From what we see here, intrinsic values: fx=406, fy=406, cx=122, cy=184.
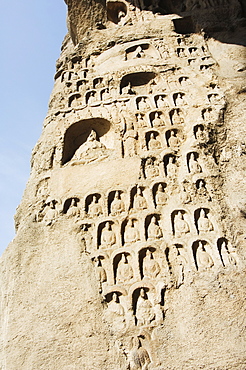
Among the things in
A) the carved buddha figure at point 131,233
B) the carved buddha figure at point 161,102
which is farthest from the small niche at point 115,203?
the carved buddha figure at point 161,102

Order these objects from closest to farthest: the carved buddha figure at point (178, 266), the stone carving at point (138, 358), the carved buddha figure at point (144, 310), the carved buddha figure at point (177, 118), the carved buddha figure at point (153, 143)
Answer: the stone carving at point (138, 358) → the carved buddha figure at point (144, 310) → the carved buddha figure at point (178, 266) → the carved buddha figure at point (153, 143) → the carved buddha figure at point (177, 118)

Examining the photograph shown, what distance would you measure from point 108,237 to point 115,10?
6.16 metres

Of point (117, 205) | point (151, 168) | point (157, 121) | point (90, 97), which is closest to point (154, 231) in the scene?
point (117, 205)

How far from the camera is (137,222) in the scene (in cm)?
450

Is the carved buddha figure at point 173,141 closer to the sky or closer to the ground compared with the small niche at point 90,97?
closer to the ground

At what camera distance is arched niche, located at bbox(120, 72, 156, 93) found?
262 inches

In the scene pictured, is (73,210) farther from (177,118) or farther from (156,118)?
(177,118)

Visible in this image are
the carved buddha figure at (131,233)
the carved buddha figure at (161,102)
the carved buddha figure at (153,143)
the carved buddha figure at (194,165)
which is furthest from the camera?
the carved buddha figure at (161,102)

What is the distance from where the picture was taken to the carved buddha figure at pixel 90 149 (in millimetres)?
5514

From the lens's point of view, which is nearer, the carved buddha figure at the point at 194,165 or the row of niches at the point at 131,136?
the carved buddha figure at the point at 194,165

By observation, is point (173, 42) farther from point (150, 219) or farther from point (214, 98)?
point (150, 219)

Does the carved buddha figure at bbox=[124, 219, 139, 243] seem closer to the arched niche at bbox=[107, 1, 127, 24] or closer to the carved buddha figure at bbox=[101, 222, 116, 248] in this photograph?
the carved buddha figure at bbox=[101, 222, 116, 248]

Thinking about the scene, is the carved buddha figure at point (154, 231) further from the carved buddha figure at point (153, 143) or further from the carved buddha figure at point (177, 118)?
the carved buddha figure at point (177, 118)

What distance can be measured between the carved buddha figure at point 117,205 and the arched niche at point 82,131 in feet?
4.63
